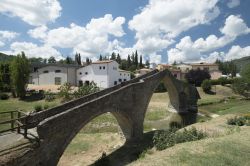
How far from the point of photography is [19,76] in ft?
159

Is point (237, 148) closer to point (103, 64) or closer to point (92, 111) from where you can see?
point (92, 111)

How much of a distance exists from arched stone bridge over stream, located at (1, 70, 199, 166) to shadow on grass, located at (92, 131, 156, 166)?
134 cm

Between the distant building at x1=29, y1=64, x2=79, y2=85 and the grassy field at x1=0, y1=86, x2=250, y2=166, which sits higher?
the distant building at x1=29, y1=64, x2=79, y2=85

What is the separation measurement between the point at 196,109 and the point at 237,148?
102 ft

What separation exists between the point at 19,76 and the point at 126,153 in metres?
38.3

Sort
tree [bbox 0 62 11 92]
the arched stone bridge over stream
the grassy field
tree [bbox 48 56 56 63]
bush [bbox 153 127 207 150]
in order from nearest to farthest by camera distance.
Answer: the grassy field < the arched stone bridge over stream < bush [bbox 153 127 207 150] < tree [bbox 0 62 11 92] < tree [bbox 48 56 56 63]

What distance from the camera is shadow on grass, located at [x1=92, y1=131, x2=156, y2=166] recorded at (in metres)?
17.2

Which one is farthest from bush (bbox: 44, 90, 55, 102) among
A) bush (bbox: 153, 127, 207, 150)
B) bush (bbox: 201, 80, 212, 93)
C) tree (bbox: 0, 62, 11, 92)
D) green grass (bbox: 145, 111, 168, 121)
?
bush (bbox: 201, 80, 212, 93)

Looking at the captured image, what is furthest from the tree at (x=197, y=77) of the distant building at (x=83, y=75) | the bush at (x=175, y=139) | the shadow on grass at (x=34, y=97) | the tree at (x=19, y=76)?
the bush at (x=175, y=139)

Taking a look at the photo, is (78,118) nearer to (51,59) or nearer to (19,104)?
(19,104)

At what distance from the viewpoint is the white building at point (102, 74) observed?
54978 mm

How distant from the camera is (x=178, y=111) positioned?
41875 millimetres

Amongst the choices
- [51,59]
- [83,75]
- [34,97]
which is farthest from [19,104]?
[51,59]

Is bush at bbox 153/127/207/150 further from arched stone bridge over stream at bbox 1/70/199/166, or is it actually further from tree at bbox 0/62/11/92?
tree at bbox 0/62/11/92
